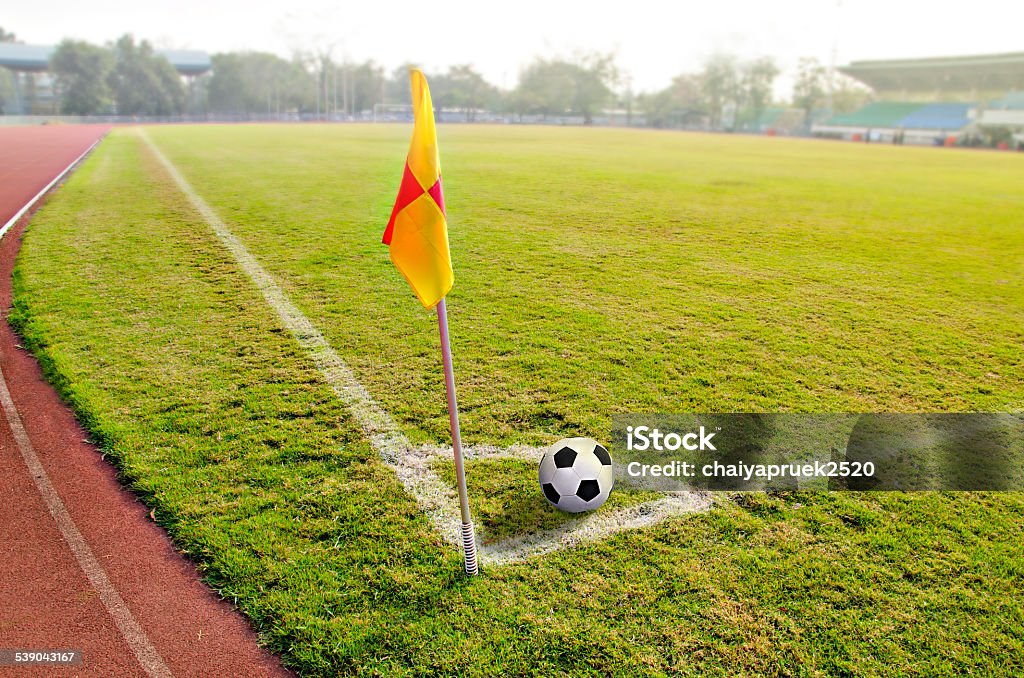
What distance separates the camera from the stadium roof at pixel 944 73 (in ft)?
219

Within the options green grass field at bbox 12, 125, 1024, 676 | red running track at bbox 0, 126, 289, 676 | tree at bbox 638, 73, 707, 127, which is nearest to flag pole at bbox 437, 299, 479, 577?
green grass field at bbox 12, 125, 1024, 676

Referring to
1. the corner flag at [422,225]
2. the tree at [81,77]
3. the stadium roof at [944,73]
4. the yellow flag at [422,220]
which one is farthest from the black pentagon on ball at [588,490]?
the tree at [81,77]

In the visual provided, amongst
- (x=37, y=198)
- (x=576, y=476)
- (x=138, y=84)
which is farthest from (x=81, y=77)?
(x=576, y=476)

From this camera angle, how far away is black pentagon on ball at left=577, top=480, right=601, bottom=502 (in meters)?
3.40

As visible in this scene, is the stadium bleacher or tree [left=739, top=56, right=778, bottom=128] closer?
the stadium bleacher

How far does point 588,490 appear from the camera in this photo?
3.41m

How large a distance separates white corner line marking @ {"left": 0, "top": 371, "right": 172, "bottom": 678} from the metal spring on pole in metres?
1.20

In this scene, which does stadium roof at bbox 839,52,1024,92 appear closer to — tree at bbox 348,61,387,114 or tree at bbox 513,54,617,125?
tree at bbox 513,54,617,125

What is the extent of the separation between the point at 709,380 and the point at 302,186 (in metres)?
12.5

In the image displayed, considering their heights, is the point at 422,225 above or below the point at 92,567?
above

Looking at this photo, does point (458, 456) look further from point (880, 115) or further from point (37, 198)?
point (880, 115)

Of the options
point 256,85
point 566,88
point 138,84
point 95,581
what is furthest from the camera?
point 566,88

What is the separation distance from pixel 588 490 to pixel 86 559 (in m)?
2.40

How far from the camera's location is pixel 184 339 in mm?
5715
